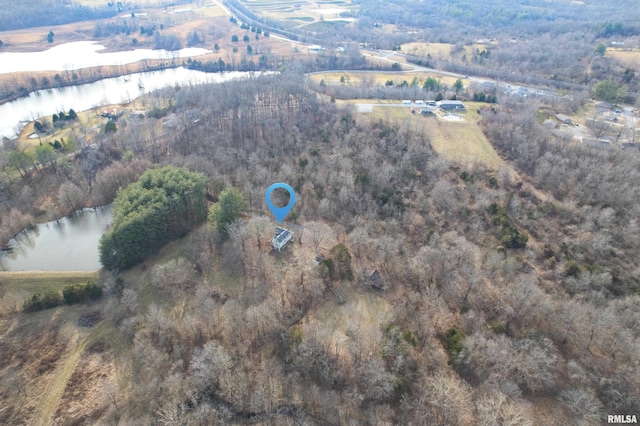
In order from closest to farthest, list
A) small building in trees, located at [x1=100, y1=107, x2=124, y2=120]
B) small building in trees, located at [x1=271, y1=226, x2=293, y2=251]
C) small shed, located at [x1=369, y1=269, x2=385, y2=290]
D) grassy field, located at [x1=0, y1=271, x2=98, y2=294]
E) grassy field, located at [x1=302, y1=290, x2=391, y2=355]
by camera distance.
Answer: grassy field, located at [x1=302, y1=290, x2=391, y2=355] → small shed, located at [x1=369, y1=269, x2=385, y2=290] → grassy field, located at [x1=0, y1=271, x2=98, y2=294] → small building in trees, located at [x1=271, y1=226, x2=293, y2=251] → small building in trees, located at [x1=100, y1=107, x2=124, y2=120]

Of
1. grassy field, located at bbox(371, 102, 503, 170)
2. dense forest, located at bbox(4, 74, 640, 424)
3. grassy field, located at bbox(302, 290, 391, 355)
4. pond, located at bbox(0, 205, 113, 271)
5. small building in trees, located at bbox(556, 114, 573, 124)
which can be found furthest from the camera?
small building in trees, located at bbox(556, 114, 573, 124)

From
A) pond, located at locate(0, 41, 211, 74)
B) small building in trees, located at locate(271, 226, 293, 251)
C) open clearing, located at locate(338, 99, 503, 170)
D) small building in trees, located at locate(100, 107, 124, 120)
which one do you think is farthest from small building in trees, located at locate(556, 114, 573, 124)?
pond, located at locate(0, 41, 211, 74)

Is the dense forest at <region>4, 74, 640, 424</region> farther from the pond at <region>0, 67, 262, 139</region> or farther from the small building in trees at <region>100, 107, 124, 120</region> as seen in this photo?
the pond at <region>0, 67, 262, 139</region>

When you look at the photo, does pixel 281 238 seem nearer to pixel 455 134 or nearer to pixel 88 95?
pixel 455 134

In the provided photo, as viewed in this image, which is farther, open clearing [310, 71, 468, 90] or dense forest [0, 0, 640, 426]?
open clearing [310, 71, 468, 90]

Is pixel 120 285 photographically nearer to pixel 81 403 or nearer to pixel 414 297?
pixel 81 403

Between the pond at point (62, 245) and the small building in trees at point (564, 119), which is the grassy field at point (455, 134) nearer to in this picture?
the small building in trees at point (564, 119)
